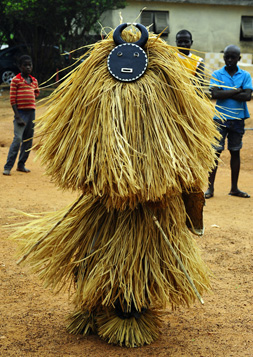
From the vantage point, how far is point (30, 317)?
11.4 feet

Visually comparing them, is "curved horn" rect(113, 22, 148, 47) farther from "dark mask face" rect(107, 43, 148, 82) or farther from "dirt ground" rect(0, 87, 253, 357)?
"dirt ground" rect(0, 87, 253, 357)

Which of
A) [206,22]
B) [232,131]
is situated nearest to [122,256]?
[232,131]

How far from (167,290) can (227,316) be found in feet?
2.74

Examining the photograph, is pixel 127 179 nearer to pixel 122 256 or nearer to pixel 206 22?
pixel 122 256

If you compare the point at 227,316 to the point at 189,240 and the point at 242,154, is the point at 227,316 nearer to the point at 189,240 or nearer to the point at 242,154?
the point at 189,240

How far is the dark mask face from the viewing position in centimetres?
279

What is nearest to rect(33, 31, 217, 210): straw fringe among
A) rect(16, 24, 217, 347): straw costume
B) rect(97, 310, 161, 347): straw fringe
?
rect(16, 24, 217, 347): straw costume

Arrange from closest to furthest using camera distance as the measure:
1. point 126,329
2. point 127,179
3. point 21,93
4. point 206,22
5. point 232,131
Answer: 1. point 127,179
2. point 126,329
3. point 232,131
4. point 21,93
5. point 206,22

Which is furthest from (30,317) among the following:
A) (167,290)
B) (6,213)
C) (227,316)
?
(6,213)

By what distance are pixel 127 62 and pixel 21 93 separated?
196 inches

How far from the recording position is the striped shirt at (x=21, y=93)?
24.5 ft

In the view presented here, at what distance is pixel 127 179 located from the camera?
8.70 feet

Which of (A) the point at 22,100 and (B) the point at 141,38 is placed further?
(A) the point at 22,100

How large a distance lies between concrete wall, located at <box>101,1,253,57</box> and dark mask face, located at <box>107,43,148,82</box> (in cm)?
1601
